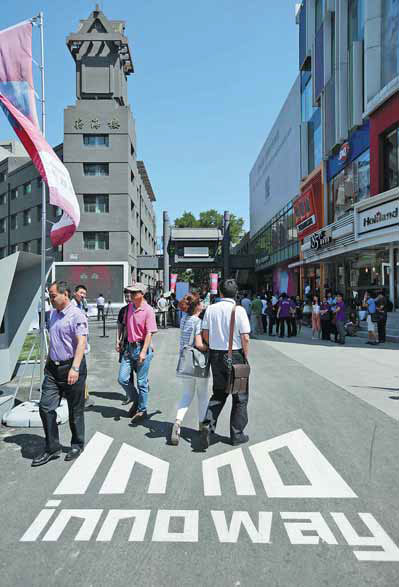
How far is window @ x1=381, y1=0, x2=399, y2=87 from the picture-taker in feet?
54.5

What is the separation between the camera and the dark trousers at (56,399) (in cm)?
461

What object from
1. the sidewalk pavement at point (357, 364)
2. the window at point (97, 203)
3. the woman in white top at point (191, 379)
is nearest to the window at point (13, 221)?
the window at point (97, 203)

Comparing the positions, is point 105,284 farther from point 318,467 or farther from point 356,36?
point 318,467

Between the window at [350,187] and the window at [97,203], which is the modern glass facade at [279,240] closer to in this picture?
the window at [350,187]

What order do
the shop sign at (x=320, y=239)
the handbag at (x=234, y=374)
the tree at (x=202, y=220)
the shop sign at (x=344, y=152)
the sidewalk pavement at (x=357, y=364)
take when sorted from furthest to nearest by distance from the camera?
the tree at (x=202, y=220) < the shop sign at (x=320, y=239) < the shop sign at (x=344, y=152) < the sidewalk pavement at (x=357, y=364) < the handbag at (x=234, y=374)

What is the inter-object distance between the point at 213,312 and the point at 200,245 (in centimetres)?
3815

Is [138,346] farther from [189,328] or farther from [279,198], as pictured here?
[279,198]

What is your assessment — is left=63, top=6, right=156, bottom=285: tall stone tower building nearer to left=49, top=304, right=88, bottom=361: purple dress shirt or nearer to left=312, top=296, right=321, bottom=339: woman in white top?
left=312, top=296, right=321, bottom=339: woman in white top

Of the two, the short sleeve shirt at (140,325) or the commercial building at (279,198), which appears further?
the commercial building at (279,198)

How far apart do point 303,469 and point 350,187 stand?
64.7 feet

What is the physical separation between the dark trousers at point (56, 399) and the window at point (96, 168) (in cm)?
3572

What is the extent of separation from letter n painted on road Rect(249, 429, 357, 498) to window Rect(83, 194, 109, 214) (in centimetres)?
3503

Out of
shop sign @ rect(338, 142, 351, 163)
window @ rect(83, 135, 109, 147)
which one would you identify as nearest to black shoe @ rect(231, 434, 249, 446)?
shop sign @ rect(338, 142, 351, 163)

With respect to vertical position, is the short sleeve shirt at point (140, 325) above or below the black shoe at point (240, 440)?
above
